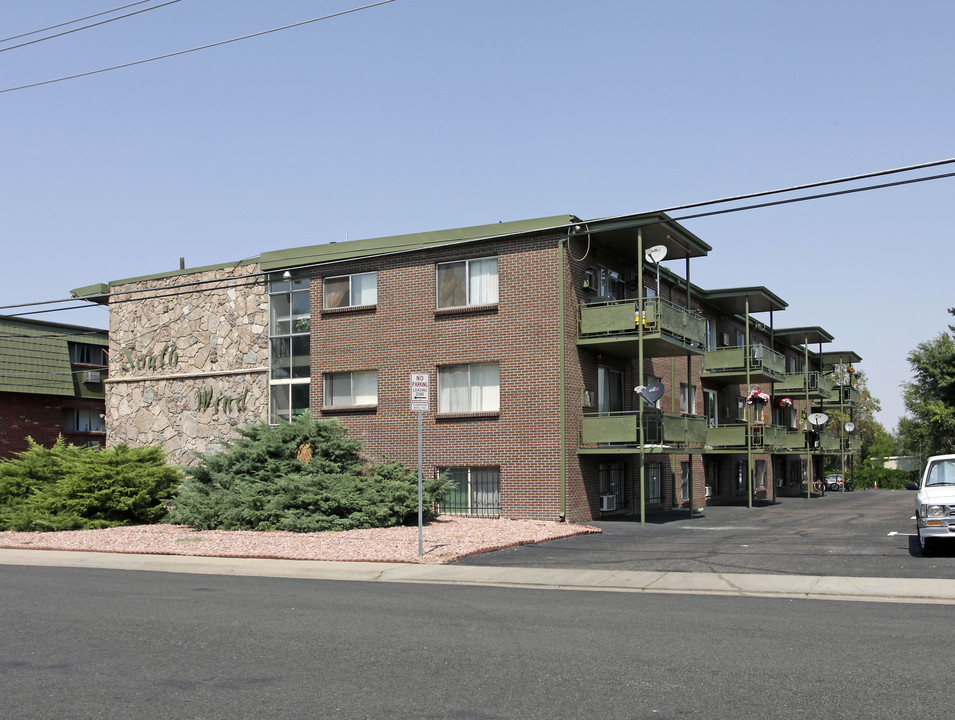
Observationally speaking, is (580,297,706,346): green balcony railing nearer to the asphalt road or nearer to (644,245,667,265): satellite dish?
(644,245,667,265): satellite dish

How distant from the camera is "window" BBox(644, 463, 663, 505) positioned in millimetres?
30719

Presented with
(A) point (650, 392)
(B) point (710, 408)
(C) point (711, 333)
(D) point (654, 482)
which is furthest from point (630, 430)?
(C) point (711, 333)

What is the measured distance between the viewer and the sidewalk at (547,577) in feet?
41.3

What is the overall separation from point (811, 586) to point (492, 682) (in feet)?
24.2

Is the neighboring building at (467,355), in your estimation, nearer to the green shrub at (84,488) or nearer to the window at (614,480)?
the window at (614,480)

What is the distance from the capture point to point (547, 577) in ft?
48.5

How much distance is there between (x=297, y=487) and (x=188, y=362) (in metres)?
11.4

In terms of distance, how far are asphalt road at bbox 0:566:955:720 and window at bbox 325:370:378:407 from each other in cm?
1542

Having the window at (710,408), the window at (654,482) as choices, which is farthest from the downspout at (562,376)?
the window at (710,408)

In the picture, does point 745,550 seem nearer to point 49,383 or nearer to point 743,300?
point 743,300

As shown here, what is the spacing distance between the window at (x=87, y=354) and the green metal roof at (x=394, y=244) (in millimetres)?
16176

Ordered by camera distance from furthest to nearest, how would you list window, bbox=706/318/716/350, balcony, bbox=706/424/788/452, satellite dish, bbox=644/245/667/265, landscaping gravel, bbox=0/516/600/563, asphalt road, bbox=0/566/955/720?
window, bbox=706/318/716/350 < balcony, bbox=706/424/788/452 < satellite dish, bbox=644/245/667/265 < landscaping gravel, bbox=0/516/600/563 < asphalt road, bbox=0/566/955/720

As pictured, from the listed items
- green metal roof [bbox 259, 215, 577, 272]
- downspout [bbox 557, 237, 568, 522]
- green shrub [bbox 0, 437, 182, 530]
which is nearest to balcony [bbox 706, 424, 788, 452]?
downspout [bbox 557, 237, 568, 522]

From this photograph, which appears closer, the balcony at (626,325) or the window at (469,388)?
the balcony at (626,325)
